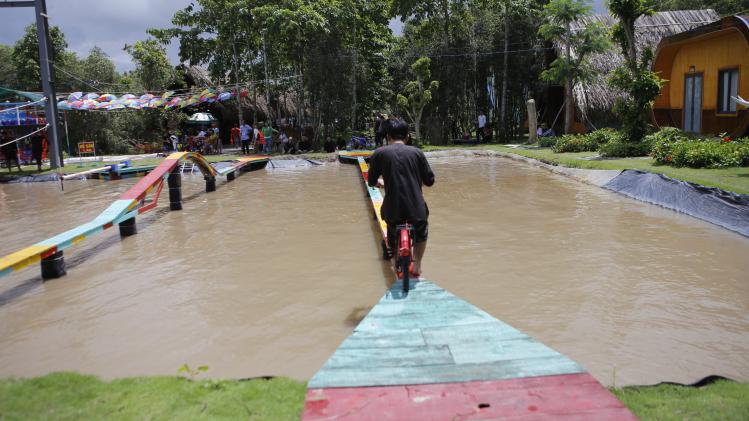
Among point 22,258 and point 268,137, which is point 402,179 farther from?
point 268,137

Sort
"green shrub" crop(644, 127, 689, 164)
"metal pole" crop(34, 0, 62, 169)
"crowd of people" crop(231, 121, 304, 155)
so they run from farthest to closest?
"crowd of people" crop(231, 121, 304, 155) → "metal pole" crop(34, 0, 62, 169) → "green shrub" crop(644, 127, 689, 164)

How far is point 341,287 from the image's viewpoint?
6.12m

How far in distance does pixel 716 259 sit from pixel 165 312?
20.5 ft

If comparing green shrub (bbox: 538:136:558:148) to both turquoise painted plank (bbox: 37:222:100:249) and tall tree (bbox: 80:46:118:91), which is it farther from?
tall tree (bbox: 80:46:118:91)

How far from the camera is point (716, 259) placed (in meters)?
6.77

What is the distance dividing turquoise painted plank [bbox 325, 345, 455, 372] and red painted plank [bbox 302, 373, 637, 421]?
11.1 inches

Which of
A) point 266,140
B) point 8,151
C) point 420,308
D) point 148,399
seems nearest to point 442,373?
point 420,308

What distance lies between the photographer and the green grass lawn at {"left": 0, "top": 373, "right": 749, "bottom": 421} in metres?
3.09

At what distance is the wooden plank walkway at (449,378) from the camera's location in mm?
2926

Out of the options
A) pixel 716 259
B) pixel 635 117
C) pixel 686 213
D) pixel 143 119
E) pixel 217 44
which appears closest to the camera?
pixel 716 259

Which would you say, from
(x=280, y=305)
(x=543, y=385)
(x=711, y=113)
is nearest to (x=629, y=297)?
(x=543, y=385)

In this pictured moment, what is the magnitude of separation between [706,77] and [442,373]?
58.6 ft

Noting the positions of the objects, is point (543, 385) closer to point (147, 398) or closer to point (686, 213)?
point (147, 398)

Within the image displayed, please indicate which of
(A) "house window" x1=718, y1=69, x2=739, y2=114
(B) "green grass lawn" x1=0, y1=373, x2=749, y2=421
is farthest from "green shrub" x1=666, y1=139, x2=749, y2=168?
(B) "green grass lawn" x1=0, y1=373, x2=749, y2=421
